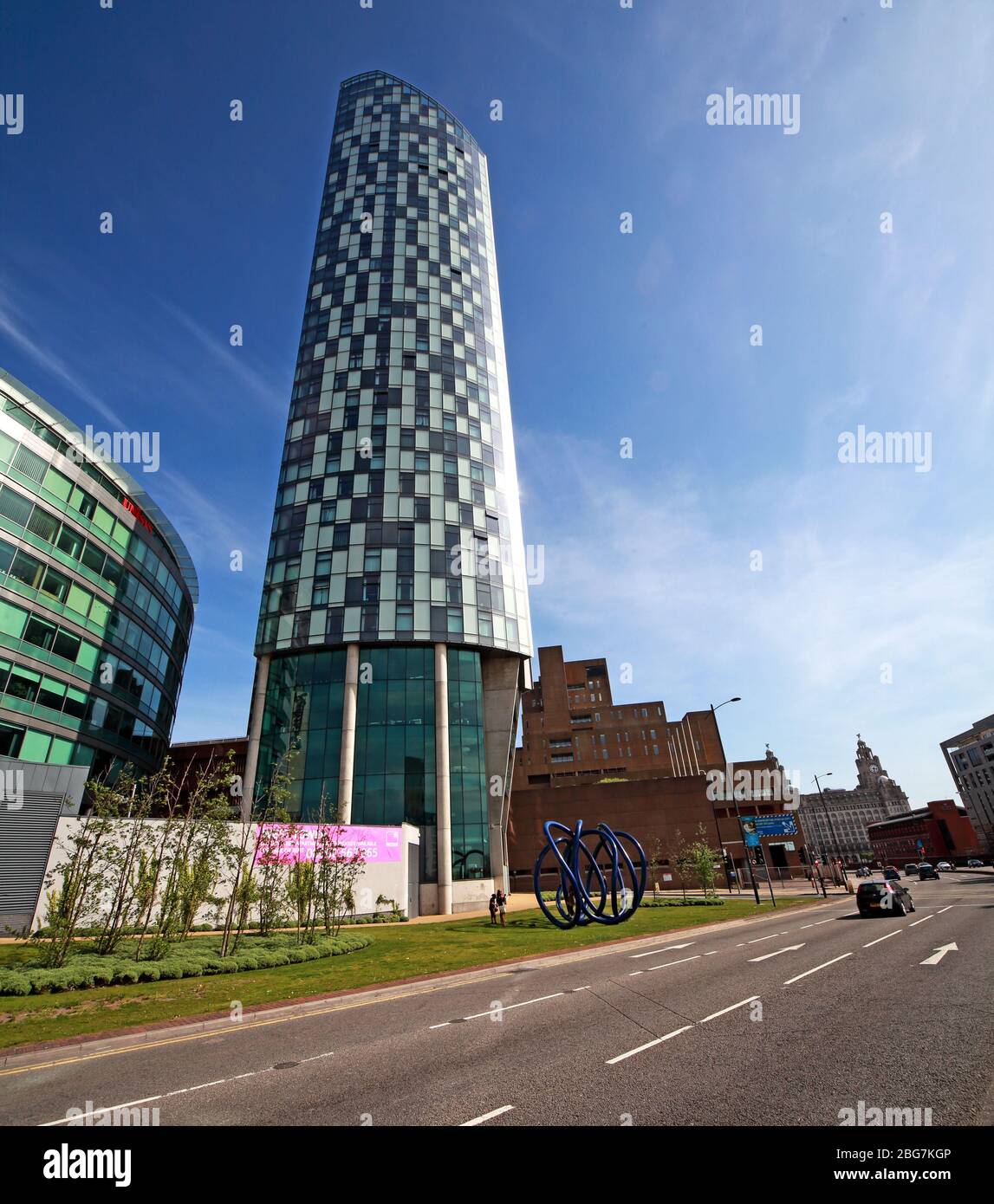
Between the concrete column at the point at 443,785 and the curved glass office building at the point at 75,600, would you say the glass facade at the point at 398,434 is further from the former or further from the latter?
the curved glass office building at the point at 75,600

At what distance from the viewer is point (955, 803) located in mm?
136125

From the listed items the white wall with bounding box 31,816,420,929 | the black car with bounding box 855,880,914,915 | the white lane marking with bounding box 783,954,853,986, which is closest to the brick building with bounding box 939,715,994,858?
the black car with bounding box 855,880,914,915

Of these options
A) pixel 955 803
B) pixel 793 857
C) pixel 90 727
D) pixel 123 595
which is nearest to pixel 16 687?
pixel 90 727

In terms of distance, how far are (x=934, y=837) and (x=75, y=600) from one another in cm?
17057

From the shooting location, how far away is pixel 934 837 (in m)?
136

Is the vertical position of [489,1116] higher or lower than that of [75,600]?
lower

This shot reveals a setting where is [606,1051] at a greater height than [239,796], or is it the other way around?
[239,796]

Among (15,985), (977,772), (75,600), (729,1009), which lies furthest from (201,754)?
(977,772)

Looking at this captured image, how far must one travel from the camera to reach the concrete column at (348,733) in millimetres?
41125

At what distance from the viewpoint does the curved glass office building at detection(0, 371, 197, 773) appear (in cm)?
3550

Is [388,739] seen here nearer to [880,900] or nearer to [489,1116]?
[880,900]
